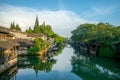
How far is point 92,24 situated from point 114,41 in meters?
44.3

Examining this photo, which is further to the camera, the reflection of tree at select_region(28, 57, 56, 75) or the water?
the reflection of tree at select_region(28, 57, 56, 75)

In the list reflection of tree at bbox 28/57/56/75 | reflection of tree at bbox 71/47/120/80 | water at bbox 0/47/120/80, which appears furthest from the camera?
reflection of tree at bbox 28/57/56/75

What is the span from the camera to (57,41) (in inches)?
4670

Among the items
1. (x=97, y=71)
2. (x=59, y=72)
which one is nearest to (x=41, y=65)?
(x=59, y=72)

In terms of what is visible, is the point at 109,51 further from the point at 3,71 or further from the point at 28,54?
the point at 3,71

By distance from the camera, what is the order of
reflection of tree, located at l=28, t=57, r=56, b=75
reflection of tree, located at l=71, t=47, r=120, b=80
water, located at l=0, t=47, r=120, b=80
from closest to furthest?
water, located at l=0, t=47, r=120, b=80 → reflection of tree, located at l=71, t=47, r=120, b=80 → reflection of tree, located at l=28, t=57, r=56, b=75

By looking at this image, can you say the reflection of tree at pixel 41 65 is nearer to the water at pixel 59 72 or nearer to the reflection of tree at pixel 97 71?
the water at pixel 59 72

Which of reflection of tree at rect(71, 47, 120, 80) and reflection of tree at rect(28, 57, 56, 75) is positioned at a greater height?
reflection of tree at rect(28, 57, 56, 75)

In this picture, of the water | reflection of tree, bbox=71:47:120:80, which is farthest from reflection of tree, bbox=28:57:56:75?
reflection of tree, bbox=71:47:120:80

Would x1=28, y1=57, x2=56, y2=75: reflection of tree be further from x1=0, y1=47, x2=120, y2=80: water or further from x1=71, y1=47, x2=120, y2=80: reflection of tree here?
x1=71, y1=47, x2=120, y2=80: reflection of tree

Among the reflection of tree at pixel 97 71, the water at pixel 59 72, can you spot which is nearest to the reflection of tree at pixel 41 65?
the water at pixel 59 72

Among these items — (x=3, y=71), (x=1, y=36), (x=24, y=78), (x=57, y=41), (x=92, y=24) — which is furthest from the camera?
(x=57, y=41)

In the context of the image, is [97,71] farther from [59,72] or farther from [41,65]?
[41,65]

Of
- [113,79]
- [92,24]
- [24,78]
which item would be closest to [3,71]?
[24,78]
